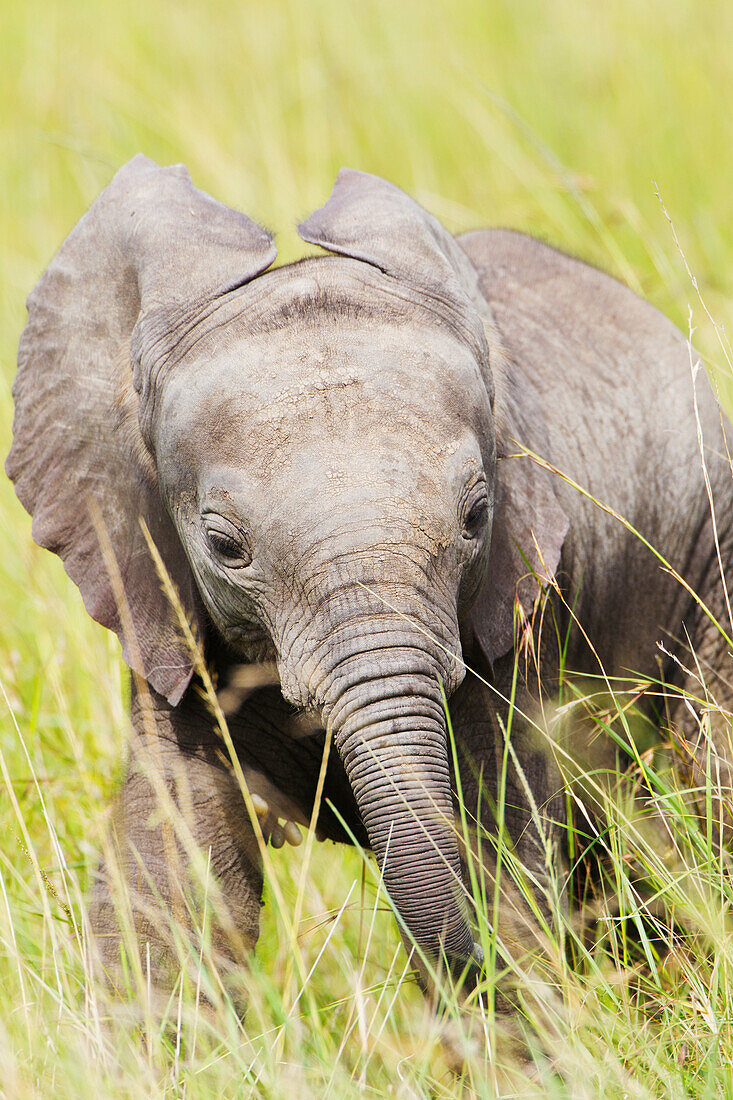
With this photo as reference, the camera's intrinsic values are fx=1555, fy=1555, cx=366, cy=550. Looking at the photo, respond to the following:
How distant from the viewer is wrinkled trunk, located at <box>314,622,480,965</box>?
269cm

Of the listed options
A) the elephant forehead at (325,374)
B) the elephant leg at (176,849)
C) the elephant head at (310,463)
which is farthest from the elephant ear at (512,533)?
the elephant leg at (176,849)

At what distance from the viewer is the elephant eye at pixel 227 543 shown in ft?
9.59

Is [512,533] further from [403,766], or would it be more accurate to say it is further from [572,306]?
[572,306]

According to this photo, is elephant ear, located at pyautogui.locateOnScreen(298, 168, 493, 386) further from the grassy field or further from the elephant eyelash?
the grassy field

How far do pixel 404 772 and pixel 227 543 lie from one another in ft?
1.91

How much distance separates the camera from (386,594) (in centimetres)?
271

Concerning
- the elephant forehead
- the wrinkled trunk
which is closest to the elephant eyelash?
the elephant forehead

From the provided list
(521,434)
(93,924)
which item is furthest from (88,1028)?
(521,434)

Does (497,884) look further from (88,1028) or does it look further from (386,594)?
(88,1028)

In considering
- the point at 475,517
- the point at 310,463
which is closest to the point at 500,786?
the point at 475,517

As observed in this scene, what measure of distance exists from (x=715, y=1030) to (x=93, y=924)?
1428 millimetres

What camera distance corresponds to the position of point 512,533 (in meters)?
3.33

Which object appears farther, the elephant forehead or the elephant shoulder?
the elephant shoulder

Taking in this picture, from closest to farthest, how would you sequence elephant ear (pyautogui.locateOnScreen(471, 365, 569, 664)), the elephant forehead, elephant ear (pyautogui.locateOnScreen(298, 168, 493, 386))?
the elephant forehead, elephant ear (pyautogui.locateOnScreen(298, 168, 493, 386)), elephant ear (pyautogui.locateOnScreen(471, 365, 569, 664))
